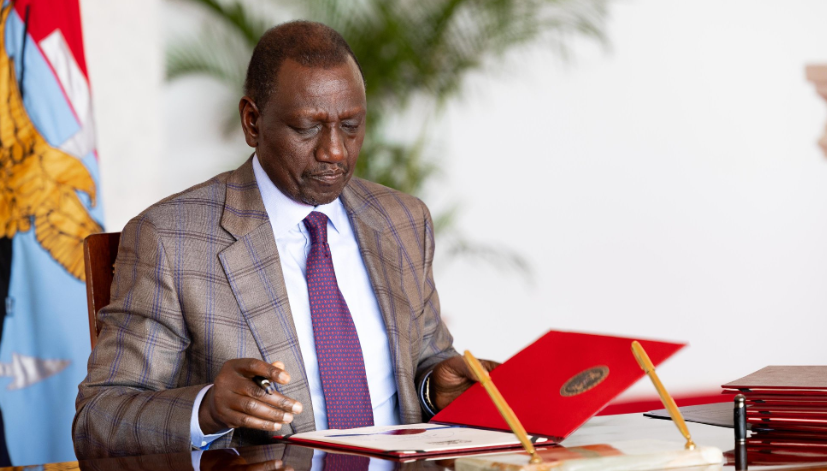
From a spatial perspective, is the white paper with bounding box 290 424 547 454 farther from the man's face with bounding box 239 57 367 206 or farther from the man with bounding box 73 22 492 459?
the man's face with bounding box 239 57 367 206

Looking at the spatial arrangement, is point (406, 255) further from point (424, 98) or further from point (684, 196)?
point (684, 196)

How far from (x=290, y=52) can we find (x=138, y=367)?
663 millimetres

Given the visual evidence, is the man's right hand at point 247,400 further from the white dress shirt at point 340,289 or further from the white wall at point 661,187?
the white wall at point 661,187

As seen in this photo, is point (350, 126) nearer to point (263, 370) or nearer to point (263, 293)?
point (263, 293)

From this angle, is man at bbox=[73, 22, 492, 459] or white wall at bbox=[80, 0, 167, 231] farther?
white wall at bbox=[80, 0, 167, 231]

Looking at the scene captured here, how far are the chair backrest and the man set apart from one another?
14cm

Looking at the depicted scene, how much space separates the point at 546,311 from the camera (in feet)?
15.9

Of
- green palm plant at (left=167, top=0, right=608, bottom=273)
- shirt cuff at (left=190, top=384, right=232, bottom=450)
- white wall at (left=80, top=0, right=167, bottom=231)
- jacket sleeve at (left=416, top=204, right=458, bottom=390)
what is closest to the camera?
shirt cuff at (left=190, top=384, right=232, bottom=450)

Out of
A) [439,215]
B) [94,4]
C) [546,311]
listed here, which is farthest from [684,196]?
[94,4]

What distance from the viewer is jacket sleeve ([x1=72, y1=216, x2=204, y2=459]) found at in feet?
4.79

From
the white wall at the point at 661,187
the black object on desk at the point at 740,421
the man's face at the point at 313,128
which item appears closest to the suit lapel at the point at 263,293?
the man's face at the point at 313,128

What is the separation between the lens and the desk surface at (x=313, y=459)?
1.12m

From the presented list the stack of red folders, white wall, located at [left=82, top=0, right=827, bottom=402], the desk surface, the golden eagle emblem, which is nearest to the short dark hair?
the desk surface

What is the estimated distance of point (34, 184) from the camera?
2.83m
